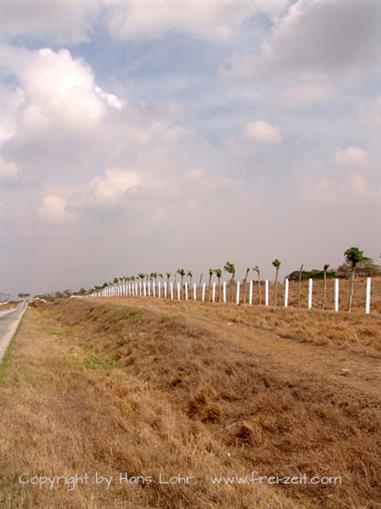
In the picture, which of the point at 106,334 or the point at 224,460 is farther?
the point at 106,334

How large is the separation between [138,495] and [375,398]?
4.31 metres

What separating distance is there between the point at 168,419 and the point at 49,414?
232 centimetres

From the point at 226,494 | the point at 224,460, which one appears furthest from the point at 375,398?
the point at 226,494

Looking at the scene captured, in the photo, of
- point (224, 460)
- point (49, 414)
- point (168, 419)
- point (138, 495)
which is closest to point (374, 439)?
point (224, 460)

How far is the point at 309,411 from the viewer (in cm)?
935

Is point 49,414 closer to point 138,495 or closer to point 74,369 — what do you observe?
point 138,495

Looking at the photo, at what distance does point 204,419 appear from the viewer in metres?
11.1

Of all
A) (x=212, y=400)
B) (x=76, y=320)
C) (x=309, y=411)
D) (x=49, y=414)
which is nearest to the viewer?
(x=309, y=411)

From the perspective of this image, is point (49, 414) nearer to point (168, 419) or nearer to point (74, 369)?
point (168, 419)

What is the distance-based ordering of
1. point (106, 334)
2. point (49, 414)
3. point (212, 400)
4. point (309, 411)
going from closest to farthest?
point (309, 411) < point (49, 414) < point (212, 400) < point (106, 334)

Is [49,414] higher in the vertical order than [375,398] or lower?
lower

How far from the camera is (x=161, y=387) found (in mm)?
14258

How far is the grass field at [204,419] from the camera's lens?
22.5 feet

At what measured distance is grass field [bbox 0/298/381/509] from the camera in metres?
6.87
